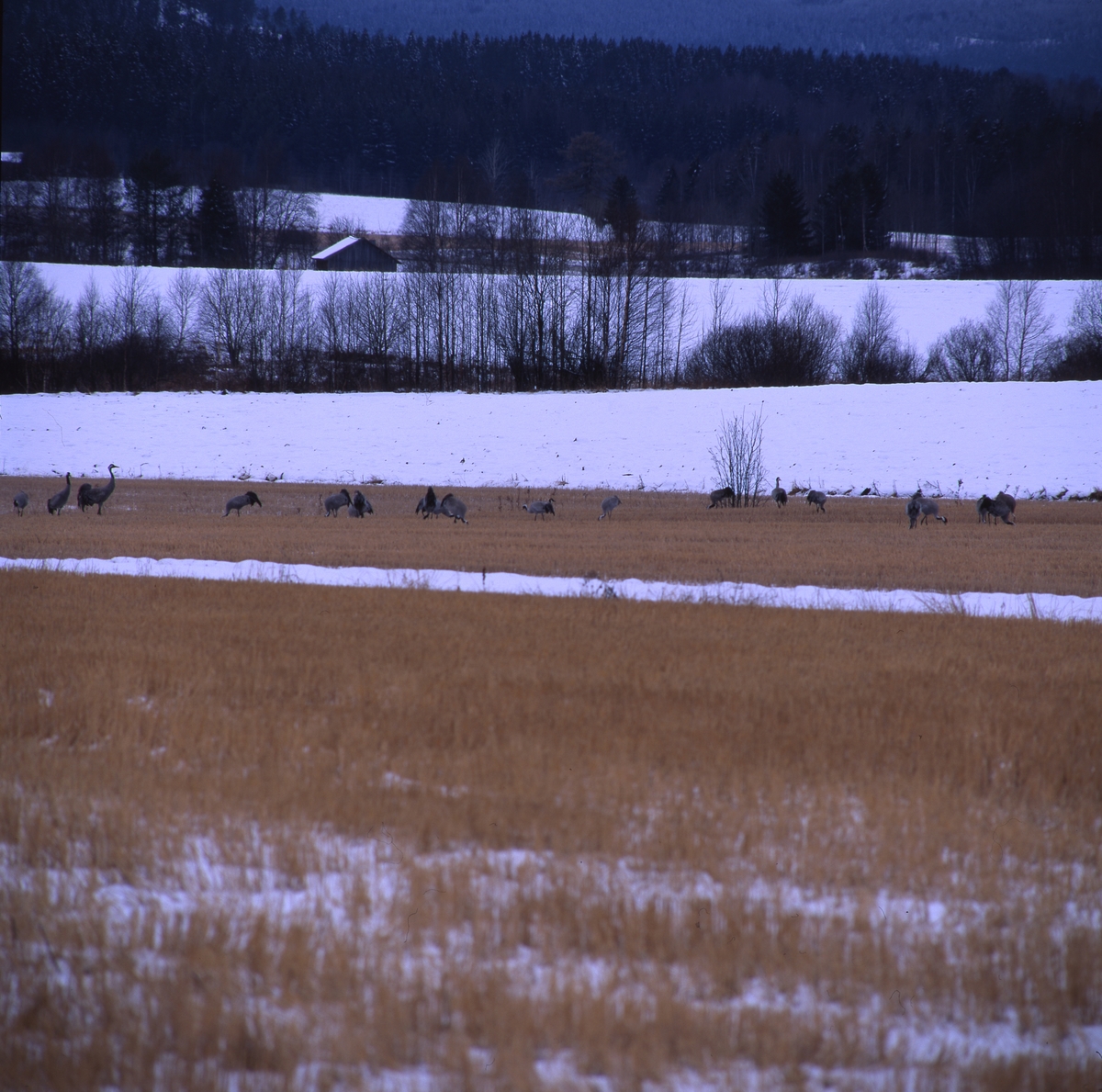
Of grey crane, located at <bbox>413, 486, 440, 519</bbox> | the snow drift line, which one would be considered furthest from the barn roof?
the snow drift line

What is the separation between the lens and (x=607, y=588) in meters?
14.3

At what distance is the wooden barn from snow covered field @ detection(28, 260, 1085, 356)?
5.12m

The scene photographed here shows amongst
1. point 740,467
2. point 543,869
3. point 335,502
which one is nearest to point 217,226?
point 335,502

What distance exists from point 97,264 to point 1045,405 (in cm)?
6835

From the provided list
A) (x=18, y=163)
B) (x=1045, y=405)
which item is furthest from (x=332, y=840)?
(x=18, y=163)

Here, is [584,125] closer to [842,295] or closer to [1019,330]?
[842,295]

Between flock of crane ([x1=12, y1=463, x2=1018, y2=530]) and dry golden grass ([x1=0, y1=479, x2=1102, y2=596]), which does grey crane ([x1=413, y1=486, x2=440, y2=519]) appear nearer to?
flock of crane ([x1=12, y1=463, x2=1018, y2=530])

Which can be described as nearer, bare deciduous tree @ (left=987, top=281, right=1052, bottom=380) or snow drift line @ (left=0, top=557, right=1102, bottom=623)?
snow drift line @ (left=0, top=557, right=1102, bottom=623)

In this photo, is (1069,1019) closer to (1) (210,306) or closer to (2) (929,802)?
(2) (929,802)

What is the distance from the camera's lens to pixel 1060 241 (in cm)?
7719

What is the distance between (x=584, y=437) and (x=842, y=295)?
1344 inches

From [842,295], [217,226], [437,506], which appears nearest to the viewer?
[437,506]

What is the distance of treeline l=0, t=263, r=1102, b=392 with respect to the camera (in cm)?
5994

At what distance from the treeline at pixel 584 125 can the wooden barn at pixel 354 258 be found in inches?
283
